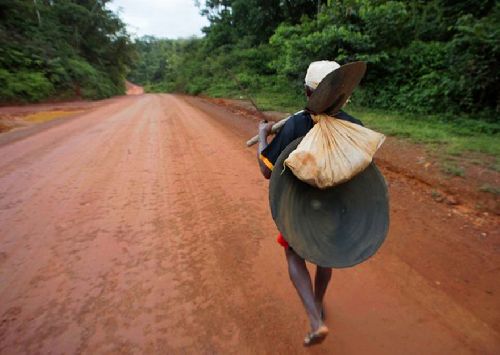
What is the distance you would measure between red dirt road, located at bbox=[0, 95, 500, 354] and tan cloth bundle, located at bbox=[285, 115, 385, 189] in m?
1.23

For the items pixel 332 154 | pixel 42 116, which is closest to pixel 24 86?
pixel 42 116

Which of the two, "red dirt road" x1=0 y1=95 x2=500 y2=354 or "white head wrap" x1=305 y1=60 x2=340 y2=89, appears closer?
"white head wrap" x1=305 y1=60 x2=340 y2=89

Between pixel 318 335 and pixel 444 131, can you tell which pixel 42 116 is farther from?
pixel 318 335

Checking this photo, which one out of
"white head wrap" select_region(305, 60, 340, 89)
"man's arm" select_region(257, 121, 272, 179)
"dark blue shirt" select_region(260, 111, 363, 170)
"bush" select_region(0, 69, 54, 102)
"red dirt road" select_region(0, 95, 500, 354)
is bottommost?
"bush" select_region(0, 69, 54, 102)

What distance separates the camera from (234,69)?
19422 millimetres

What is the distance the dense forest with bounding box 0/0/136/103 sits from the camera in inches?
694

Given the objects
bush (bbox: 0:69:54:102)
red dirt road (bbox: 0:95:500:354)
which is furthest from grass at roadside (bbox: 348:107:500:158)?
bush (bbox: 0:69:54:102)

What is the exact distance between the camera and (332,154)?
157 cm

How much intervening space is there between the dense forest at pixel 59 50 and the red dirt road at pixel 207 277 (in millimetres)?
15485

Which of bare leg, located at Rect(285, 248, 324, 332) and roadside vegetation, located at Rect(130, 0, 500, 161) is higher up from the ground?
roadside vegetation, located at Rect(130, 0, 500, 161)

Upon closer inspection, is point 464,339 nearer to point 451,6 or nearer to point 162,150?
point 162,150

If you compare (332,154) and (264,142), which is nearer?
(332,154)

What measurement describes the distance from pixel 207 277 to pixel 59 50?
26507 mm

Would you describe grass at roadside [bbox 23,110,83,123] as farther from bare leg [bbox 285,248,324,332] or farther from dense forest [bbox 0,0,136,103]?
bare leg [bbox 285,248,324,332]
